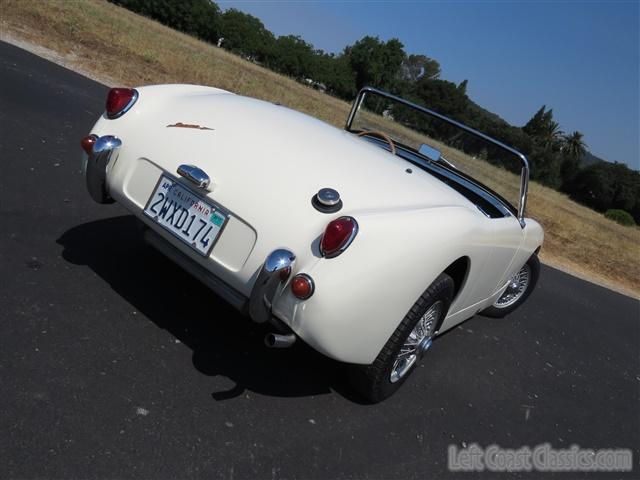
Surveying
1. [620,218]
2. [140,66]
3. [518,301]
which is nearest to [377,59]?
[620,218]

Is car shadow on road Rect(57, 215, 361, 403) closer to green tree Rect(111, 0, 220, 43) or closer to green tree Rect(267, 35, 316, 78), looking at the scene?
green tree Rect(111, 0, 220, 43)

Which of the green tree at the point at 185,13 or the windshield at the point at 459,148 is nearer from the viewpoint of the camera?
the windshield at the point at 459,148

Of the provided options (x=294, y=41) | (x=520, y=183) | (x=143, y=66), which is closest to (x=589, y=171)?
(x=294, y=41)

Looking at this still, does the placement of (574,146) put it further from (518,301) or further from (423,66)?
(518,301)

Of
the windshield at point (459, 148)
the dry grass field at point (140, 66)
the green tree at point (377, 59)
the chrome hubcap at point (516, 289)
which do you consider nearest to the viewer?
the windshield at point (459, 148)

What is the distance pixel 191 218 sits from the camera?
103 inches

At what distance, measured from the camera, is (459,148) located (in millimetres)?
3918

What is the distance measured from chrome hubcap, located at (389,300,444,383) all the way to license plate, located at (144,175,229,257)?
3.72 ft

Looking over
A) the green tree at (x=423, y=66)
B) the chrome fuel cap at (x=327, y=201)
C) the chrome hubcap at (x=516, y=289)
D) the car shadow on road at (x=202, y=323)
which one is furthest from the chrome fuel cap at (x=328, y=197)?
the green tree at (x=423, y=66)

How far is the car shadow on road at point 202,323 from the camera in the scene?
283cm

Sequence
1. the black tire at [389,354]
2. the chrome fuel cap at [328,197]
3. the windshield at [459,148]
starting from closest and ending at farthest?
the chrome fuel cap at [328,197] < the black tire at [389,354] < the windshield at [459,148]

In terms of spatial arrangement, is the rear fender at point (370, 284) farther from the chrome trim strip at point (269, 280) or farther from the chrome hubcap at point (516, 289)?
the chrome hubcap at point (516, 289)

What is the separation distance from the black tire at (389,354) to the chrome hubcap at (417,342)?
6 cm

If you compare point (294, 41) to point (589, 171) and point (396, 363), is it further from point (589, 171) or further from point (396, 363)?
point (396, 363)
